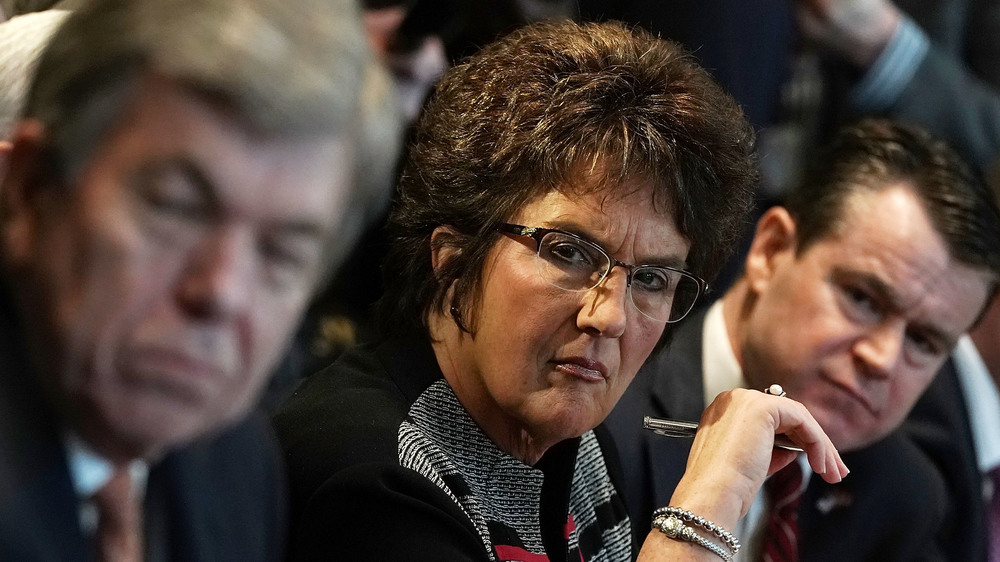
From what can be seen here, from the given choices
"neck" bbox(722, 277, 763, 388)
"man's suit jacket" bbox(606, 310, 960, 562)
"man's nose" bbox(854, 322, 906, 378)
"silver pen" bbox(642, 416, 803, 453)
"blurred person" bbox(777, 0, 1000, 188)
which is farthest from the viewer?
"blurred person" bbox(777, 0, 1000, 188)

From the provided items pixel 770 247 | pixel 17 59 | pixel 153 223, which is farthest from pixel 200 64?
pixel 770 247

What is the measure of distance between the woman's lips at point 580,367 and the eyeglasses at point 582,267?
0.10 meters

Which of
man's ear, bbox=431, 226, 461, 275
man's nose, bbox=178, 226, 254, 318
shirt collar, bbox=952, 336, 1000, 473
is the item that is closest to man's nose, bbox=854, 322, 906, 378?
Answer: shirt collar, bbox=952, 336, 1000, 473

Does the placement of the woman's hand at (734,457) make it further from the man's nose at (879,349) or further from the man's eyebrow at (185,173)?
the man's eyebrow at (185,173)

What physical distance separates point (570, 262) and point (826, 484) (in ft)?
4.00

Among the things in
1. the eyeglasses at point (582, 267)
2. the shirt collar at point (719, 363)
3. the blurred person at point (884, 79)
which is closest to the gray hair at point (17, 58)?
the eyeglasses at point (582, 267)

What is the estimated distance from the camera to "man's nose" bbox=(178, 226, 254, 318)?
100 centimetres

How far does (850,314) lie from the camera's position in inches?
98.0

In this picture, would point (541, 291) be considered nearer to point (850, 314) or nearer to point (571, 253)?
point (571, 253)

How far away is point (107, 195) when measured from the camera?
0.97 m

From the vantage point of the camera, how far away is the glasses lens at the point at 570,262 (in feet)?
5.72

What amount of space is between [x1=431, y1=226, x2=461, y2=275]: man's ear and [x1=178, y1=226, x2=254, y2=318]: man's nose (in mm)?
821

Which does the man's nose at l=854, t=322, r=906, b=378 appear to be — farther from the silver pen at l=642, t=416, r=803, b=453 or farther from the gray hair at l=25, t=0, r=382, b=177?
the gray hair at l=25, t=0, r=382, b=177

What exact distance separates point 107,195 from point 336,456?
0.74 meters
